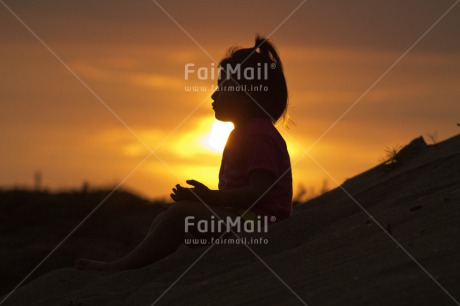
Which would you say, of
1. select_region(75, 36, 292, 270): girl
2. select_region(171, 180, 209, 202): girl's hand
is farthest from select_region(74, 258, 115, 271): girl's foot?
select_region(171, 180, 209, 202): girl's hand

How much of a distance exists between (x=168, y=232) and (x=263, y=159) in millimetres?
787

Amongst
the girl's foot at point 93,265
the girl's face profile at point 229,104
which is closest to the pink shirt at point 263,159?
the girl's face profile at point 229,104

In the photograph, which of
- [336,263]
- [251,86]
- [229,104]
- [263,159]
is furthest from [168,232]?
[336,263]

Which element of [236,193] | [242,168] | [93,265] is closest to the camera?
[236,193]

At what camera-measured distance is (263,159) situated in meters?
5.21

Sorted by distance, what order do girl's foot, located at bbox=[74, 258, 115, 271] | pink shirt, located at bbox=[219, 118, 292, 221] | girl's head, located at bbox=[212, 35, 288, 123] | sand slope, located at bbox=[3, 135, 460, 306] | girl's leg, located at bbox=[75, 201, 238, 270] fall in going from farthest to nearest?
girl's head, located at bbox=[212, 35, 288, 123]
girl's foot, located at bbox=[74, 258, 115, 271]
pink shirt, located at bbox=[219, 118, 292, 221]
girl's leg, located at bbox=[75, 201, 238, 270]
sand slope, located at bbox=[3, 135, 460, 306]

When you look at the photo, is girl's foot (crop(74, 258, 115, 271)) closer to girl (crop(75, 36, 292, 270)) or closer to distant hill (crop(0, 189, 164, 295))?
girl (crop(75, 36, 292, 270))

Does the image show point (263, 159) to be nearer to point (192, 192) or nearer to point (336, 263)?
point (192, 192)

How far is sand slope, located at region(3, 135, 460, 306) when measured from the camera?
11.2 ft

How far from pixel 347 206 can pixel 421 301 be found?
2.62 m

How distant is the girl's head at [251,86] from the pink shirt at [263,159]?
0.17m

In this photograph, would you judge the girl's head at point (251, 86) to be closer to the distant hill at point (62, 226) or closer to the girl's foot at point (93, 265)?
the girl's foot at point (93, 265)

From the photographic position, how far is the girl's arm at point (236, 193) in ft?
16.9

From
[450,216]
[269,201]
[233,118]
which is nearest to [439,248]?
[450,216]
